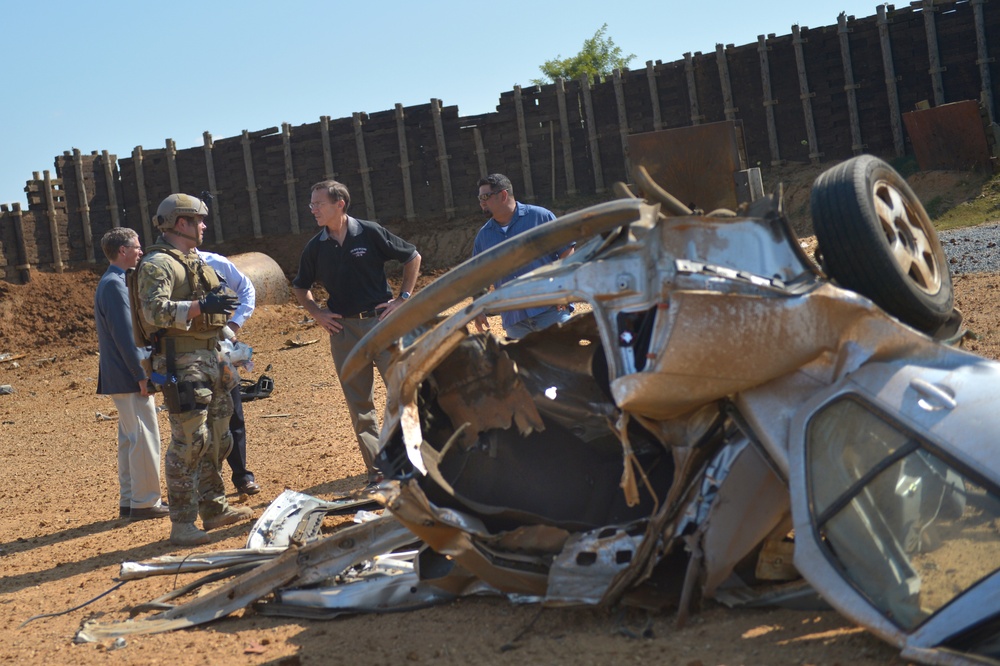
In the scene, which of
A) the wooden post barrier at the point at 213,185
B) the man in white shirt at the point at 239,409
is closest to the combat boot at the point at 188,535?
the man in white shirt at the point at 239,409

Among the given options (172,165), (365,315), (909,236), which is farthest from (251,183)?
(909,236)

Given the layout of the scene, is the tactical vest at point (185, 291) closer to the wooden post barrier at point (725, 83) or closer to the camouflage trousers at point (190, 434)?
the camouflage trousers at point (190, 434)

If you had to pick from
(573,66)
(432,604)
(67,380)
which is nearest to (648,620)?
(432,604)

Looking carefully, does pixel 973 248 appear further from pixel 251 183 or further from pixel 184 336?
pixel 251 183

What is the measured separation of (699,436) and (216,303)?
362 centimetres

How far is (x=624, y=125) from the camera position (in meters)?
25.3

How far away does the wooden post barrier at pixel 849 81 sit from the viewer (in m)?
23.8

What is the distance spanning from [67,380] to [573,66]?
2778cm

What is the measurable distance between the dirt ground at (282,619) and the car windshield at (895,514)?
260 millimetres

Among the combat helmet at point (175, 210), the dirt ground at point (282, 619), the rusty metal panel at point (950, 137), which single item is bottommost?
the dirt ground at point (282, 619)

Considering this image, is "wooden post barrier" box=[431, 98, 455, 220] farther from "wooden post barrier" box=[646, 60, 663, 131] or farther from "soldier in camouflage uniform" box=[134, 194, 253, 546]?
"soldier in camouflage uniform" box=[134, 194, 253, 546]

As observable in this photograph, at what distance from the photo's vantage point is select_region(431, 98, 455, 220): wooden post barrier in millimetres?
26344

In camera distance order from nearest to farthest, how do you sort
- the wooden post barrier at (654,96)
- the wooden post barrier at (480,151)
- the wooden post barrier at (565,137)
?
the wooden post barrier at (654,96)
the wooden post barrier at (565,137)
the wooden post barrier at (480,151)

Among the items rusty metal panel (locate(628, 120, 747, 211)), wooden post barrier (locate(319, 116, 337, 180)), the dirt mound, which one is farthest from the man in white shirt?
wooden post barrier (locate(319, 116, 337, 180))
